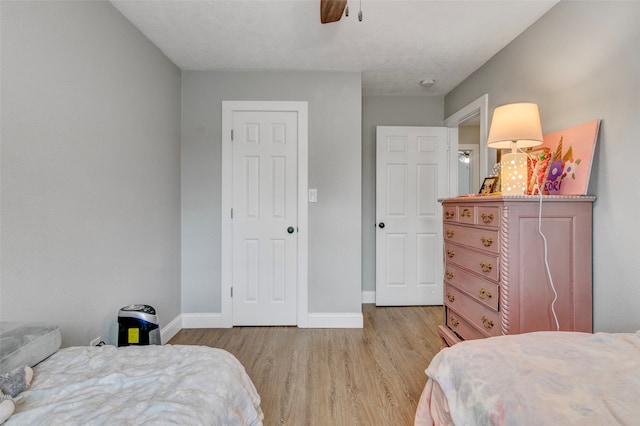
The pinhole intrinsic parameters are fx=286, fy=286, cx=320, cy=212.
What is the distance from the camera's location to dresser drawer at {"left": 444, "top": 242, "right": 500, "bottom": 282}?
160 centimetres

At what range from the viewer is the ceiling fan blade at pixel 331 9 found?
153 cm

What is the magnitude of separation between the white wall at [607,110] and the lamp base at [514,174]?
0.34 metres

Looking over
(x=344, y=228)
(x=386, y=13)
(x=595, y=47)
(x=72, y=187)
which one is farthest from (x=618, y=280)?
(x=72, y=187)

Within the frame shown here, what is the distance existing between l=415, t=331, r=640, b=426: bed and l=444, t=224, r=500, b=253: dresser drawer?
1.89 ft

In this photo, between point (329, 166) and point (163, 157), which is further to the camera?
point (329, 166)

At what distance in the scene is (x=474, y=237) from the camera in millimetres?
1780

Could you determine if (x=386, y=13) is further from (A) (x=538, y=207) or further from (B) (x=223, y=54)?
(A) (x=538, y=207)

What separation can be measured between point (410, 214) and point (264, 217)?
1.69m

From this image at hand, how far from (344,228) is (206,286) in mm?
1448

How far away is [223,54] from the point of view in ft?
7.97

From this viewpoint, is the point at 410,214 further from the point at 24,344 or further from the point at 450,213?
the point at 24,344

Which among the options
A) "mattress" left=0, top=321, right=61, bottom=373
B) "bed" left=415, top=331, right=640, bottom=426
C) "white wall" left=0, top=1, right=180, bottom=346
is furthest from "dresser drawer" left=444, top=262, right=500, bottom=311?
"white wall" left=0, top=1, right=180, bottom=346

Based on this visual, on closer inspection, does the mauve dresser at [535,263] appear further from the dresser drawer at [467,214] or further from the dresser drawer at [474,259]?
the dresser drawer at [467,214]

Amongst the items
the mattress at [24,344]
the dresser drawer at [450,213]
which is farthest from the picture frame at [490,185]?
the mattress at [24,344]
